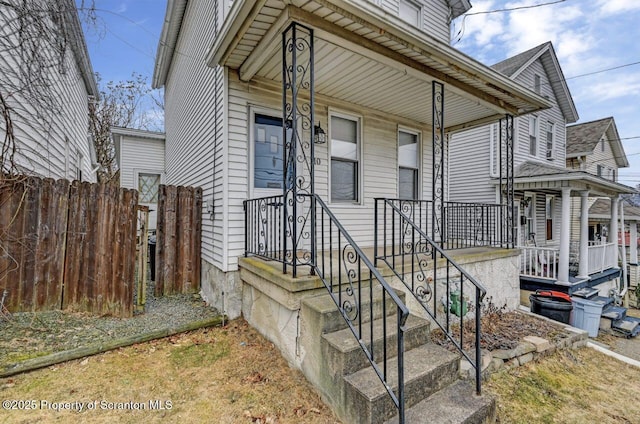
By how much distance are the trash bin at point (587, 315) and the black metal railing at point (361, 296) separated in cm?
572

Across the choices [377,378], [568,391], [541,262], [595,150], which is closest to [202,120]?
[377,378]

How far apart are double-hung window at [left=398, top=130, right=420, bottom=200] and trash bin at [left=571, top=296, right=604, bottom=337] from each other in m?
4.21

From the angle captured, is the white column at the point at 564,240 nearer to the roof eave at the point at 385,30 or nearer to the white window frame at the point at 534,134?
the white window frame at the point at 534,134

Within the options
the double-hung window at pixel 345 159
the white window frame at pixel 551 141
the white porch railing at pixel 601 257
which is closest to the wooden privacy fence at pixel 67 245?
the double-hung window at pixel 345 159

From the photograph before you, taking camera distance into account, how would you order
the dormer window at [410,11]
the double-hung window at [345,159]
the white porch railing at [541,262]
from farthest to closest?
the white porch railing at [541,262] < the dormer window at [410,11] < the double-hung window at [345,159]

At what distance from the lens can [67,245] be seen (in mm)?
3674

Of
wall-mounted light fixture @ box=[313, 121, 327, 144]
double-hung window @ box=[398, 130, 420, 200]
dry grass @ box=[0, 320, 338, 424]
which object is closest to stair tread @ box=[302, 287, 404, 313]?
dry grass @ box=[0, 320, 338, 424]

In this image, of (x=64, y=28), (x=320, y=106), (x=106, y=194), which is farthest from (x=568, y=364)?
(x=64, y=28)

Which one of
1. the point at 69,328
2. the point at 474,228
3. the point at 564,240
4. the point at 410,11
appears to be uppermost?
the point at 410,11

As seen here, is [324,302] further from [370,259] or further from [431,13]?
[431,13]

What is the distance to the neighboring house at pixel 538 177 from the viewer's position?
8.73 m

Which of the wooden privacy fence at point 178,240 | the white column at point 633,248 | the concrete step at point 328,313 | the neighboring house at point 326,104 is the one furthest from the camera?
the white column at point 633,248

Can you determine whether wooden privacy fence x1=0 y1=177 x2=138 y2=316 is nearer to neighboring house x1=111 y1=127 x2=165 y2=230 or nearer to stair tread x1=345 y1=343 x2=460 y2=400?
stair tread x1=345 y1=343 x2=460 y2=400

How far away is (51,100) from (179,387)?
601 centimetres
